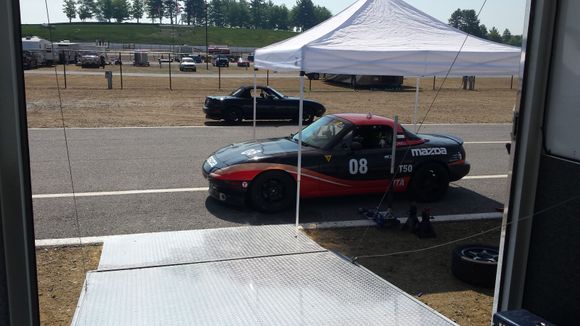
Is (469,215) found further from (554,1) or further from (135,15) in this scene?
(135,15)

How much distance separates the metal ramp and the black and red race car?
134 cm

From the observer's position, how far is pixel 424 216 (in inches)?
262

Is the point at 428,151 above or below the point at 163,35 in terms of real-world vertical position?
below

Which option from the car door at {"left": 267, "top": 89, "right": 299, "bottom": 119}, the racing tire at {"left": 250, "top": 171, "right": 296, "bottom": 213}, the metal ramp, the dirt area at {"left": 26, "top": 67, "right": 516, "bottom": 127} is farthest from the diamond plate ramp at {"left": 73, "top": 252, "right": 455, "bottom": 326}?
the car door at {"left": 267, "top": 89, "right": 299, "bottom": 119}

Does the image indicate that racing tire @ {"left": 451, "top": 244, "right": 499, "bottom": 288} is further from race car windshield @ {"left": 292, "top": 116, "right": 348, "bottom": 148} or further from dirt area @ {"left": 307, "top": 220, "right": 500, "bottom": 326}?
race car windshield @ {"left": 292, "top": 116, "right": 348, "bottom": 148}

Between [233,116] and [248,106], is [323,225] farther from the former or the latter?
[248,106]

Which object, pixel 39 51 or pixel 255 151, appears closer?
pixel 255 151

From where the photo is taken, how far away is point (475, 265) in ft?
17.2

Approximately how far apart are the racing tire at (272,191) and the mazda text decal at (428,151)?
6.93 feet

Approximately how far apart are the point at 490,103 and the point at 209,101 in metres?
18.0

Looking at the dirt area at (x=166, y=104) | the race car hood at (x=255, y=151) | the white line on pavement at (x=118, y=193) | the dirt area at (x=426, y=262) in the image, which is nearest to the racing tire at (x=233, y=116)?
the dirt area at (x=166, y=104)

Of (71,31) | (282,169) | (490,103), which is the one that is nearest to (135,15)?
(71,31)

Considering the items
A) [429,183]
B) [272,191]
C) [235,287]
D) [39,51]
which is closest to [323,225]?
[272,191]

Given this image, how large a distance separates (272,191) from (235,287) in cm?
287
